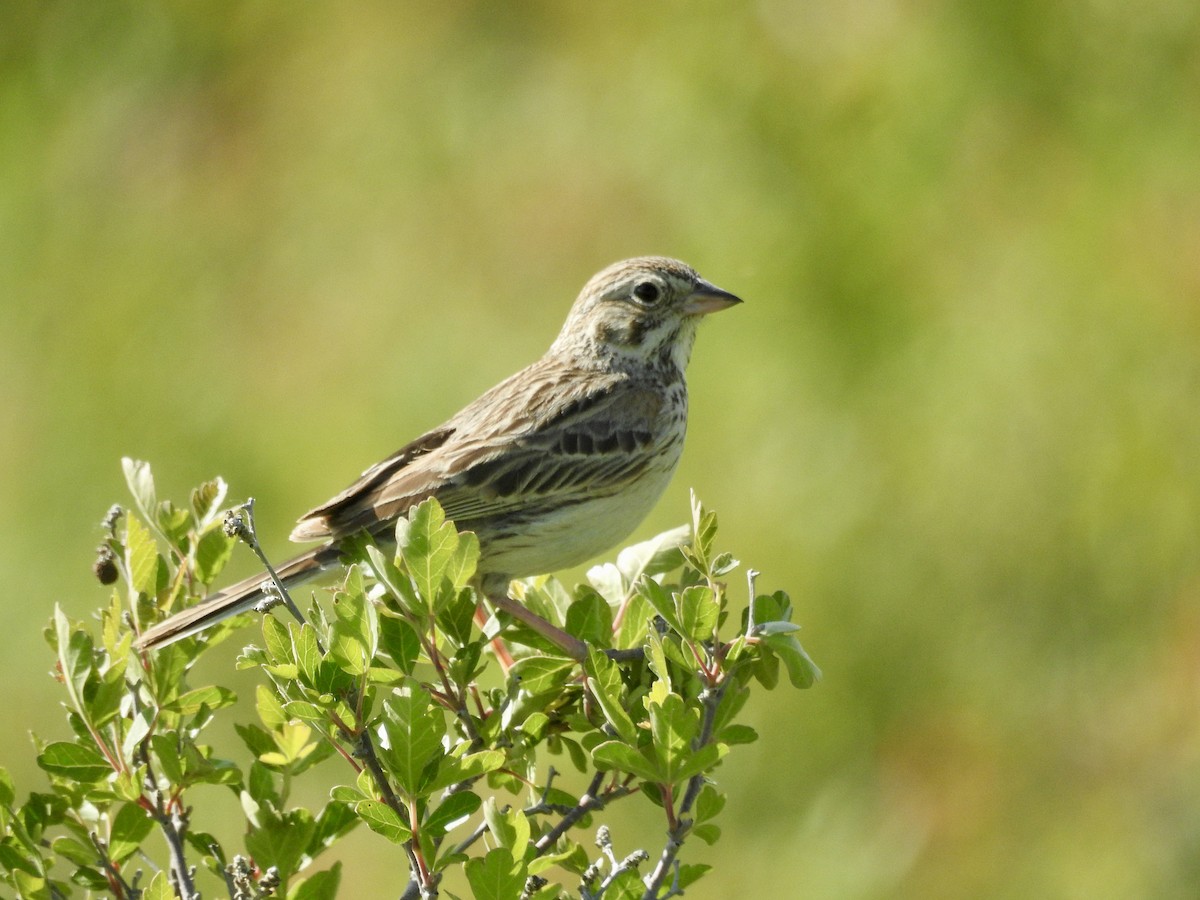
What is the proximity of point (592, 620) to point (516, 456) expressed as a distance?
127 centimetres

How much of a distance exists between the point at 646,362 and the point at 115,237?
5.74m

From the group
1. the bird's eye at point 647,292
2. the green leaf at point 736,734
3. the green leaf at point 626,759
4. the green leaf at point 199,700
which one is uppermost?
the bird's eye at point 647,292

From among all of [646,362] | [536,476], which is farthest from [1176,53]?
[536,476]

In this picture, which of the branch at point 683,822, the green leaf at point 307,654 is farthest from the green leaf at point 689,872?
the green leaf at point 307,654

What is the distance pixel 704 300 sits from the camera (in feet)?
15.8

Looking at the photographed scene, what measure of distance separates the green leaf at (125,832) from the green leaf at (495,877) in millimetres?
694

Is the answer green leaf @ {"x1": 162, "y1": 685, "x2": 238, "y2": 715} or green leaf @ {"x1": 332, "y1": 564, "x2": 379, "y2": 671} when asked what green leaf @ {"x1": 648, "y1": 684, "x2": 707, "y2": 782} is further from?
green leaf @ {"x1": 162, "y1": 685, "x2": 238, "y2": 715}

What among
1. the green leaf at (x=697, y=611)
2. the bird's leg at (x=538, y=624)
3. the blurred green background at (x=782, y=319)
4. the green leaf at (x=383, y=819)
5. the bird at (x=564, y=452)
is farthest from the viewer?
the blurred green background at (x=782, y=319)

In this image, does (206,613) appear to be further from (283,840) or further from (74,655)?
(283,840)

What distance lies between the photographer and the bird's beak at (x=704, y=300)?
4793mm

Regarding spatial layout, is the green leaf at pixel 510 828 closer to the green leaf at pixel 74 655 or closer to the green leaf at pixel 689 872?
the green leaf at pixel 689 872

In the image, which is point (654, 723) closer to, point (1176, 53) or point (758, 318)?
point (758, 318)

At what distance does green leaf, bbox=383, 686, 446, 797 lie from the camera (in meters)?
2.51

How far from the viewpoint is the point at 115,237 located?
9.54 metres
